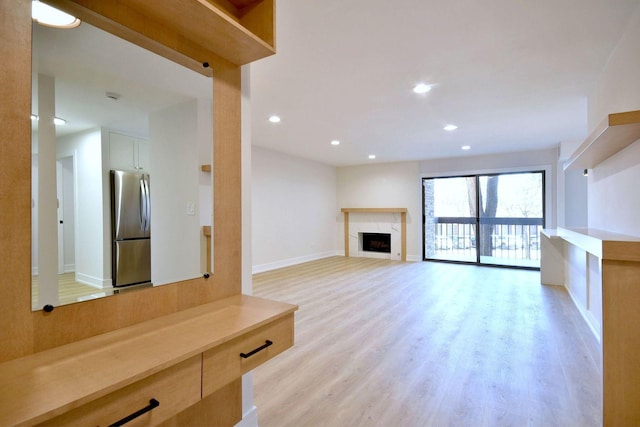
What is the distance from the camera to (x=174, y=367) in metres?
0.90

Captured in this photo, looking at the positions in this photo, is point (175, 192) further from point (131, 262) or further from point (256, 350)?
point (256, 350)

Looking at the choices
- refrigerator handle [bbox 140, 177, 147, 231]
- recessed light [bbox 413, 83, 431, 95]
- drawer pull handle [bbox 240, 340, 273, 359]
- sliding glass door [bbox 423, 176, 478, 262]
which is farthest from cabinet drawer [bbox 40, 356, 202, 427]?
sliding glass door [bbox 423, 176, 478, 262]

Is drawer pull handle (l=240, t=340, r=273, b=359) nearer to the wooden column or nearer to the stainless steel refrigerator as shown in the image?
the stainless steel refrigerator

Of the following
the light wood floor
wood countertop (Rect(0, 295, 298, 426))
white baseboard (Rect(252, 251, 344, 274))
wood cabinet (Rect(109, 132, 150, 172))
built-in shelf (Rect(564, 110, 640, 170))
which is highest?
built-in shelf (Rect(564, 110, 640, 170))

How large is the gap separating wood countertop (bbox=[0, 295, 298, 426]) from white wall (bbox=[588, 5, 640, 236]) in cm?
232

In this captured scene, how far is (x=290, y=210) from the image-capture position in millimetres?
6762

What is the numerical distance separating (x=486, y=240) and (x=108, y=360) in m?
7.16

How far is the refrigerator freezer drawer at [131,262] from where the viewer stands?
124cm

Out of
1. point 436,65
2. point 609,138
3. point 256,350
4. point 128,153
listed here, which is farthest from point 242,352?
point 436,65

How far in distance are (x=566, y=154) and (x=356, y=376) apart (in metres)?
5.49

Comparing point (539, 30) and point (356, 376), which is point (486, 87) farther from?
point (356, 376)

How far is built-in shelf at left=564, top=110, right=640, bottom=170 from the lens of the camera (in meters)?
1.57

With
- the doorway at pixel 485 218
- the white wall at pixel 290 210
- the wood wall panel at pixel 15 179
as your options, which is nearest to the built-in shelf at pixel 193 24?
the wood wall panel at pixel 15 179

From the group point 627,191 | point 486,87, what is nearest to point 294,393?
point 627,191
